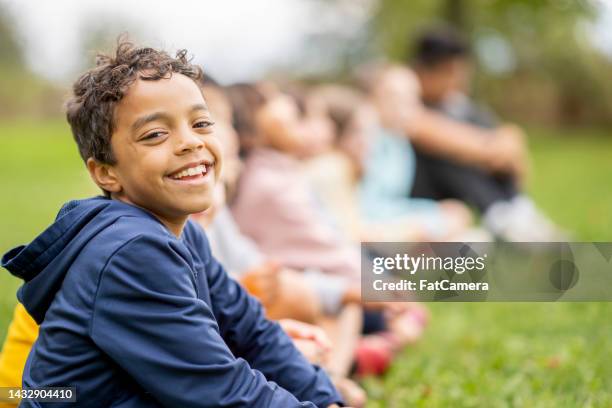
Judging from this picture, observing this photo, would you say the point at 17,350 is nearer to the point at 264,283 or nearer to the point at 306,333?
the point at 306,333

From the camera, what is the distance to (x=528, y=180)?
11.9 m

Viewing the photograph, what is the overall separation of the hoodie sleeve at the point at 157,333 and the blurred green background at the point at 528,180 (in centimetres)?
66

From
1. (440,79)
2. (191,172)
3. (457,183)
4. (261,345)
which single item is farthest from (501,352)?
(440,79)

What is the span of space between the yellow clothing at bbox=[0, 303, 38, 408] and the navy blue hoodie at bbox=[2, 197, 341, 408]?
224 mm

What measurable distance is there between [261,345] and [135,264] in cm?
62

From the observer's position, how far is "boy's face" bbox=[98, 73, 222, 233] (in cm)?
177

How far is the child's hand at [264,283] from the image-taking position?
9.14 ft

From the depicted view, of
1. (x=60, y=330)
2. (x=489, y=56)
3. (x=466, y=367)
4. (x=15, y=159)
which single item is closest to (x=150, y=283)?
(x=60, y=330)

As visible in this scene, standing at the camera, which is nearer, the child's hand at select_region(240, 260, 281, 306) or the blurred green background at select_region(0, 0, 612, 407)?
the child's hand at select_region(240, 260, 281, 306)

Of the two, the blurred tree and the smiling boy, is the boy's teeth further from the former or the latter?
the blurred tree

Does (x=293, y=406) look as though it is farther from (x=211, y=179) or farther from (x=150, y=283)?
(x=211, y=179)

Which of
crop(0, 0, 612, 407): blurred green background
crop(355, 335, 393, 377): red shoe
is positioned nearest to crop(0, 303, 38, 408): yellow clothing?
crop(0, 0, 612, 407): blurred green background

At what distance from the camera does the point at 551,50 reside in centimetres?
2084

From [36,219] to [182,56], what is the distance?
5.75m
